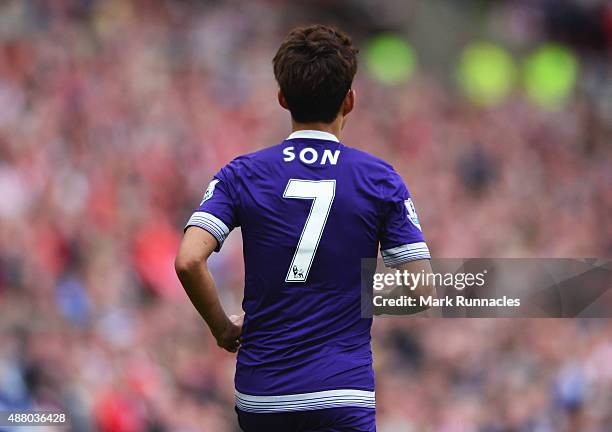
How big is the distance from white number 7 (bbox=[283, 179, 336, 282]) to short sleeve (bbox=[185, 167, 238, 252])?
186 millimetres

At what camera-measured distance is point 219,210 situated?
3812 mm

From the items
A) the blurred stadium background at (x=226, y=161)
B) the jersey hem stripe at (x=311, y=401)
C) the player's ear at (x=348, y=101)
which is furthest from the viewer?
the blurred stadium background at (x=226, y=161)

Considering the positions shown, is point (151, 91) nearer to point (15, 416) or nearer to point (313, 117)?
point (15, 416)

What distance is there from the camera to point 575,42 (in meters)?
18.9

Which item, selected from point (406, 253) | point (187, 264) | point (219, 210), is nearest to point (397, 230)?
point (406, 253)

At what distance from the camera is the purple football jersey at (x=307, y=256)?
3752mm

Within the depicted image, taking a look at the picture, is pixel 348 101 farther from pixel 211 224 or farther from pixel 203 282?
pixel 203 282

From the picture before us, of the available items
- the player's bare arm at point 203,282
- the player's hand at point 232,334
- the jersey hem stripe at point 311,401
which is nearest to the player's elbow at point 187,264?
the player's bare arm at point 203,282

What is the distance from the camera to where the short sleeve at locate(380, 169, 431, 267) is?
3824 millimetres

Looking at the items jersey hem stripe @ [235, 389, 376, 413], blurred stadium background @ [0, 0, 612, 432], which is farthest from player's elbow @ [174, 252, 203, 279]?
blurred stadium background @ [0, 0, 612, 432]

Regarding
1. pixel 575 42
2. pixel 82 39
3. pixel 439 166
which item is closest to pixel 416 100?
pixel 439 166

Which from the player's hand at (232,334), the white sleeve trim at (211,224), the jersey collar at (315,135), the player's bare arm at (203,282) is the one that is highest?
the jersey collar at (315,135)

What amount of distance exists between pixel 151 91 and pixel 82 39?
963 millimetres

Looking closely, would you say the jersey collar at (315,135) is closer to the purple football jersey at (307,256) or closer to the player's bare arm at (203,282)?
the purple football jersey at (307,256)
